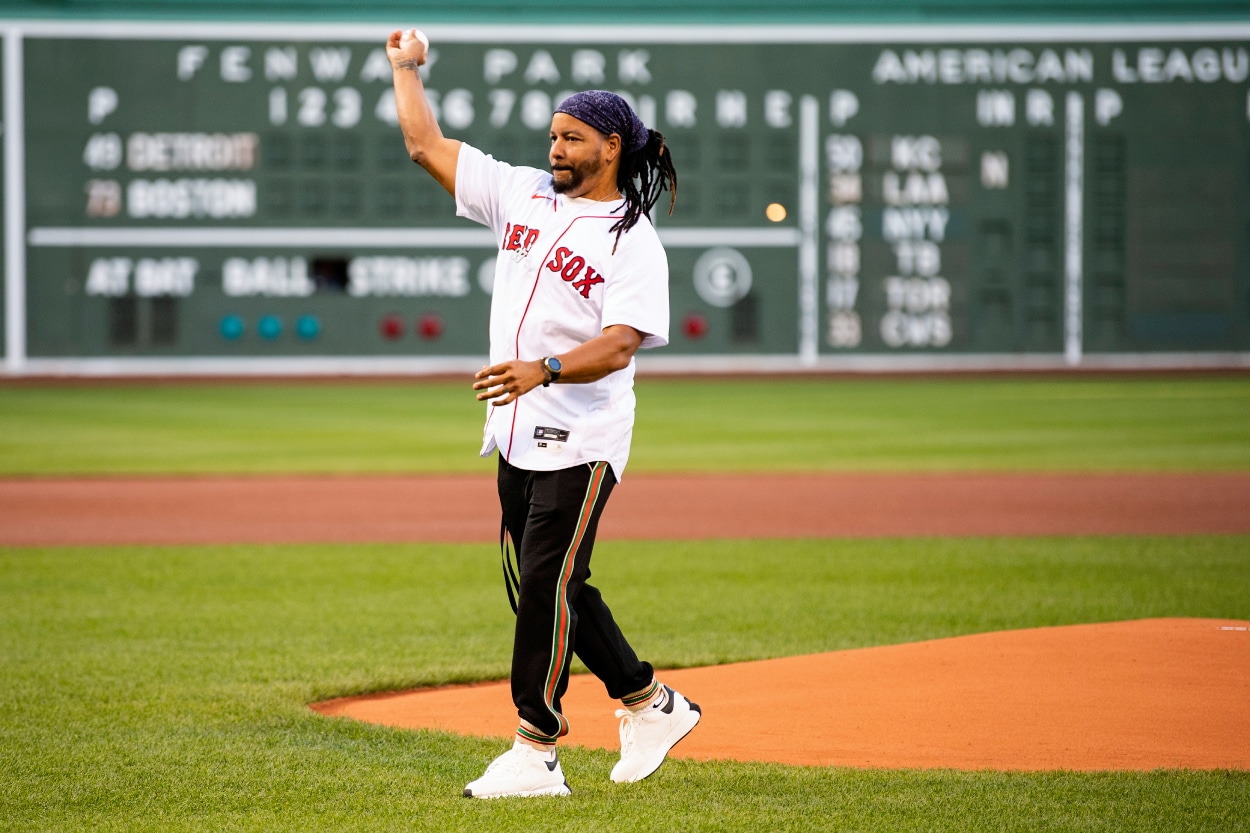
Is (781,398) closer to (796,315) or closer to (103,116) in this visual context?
(796,315)

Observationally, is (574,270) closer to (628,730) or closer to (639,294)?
(639,294)

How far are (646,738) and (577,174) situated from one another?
4.82 feet

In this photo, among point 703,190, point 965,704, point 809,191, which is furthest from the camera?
point 809,191

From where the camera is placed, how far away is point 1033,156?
1022 inches

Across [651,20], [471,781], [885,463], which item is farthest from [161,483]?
[651,20]

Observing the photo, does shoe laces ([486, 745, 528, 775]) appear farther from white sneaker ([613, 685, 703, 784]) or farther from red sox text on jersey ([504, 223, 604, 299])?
red sox text on jersey ([504, 223, 604, 299])

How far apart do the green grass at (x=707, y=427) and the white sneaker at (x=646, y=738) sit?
10109 millimetres

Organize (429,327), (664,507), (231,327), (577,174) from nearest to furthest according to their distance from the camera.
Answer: (577,174) → (664,507) → (231,327) → (429,327)

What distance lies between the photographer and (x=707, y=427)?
1858 centimetres

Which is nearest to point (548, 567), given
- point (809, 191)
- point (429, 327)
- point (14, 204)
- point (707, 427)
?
point (707, 427)

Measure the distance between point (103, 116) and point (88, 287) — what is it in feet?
9.37

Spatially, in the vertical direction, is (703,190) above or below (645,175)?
above

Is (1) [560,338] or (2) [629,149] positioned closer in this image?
(1) [560,338]

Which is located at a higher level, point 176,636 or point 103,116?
point 103,116
